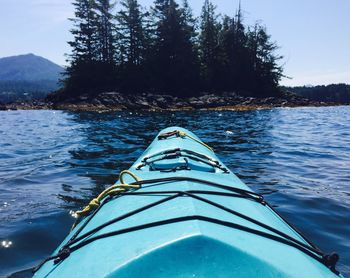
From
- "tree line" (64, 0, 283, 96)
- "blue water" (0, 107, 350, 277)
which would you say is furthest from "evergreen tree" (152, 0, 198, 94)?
"blue water" (0, 107, 350, 277)

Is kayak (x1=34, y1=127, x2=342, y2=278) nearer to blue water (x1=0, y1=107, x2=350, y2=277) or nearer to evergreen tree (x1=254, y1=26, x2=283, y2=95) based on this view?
blue water (x1=0, y1=107, x2=350, y2=277)

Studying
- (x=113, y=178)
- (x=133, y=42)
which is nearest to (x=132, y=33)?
(x=133, y=42)

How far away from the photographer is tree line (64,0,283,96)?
37.8 m

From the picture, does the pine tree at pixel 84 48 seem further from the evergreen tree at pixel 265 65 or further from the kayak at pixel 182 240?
the kayak at pixel 182 240

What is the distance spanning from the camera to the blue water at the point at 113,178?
4.21 meters

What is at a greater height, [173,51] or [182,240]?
[173,51]

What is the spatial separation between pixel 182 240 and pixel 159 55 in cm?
4035

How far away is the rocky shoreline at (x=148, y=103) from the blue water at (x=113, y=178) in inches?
674

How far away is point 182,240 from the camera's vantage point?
167 centimetres

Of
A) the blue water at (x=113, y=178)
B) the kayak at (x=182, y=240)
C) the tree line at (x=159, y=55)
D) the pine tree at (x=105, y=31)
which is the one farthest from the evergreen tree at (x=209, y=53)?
the kayak at (x=182, y=240)

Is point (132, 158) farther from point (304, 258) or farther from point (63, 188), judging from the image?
point (304, 258)

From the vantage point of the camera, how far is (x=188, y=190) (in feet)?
8.59

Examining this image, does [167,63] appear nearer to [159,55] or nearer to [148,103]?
[159,55]

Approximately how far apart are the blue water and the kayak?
1564 mm
